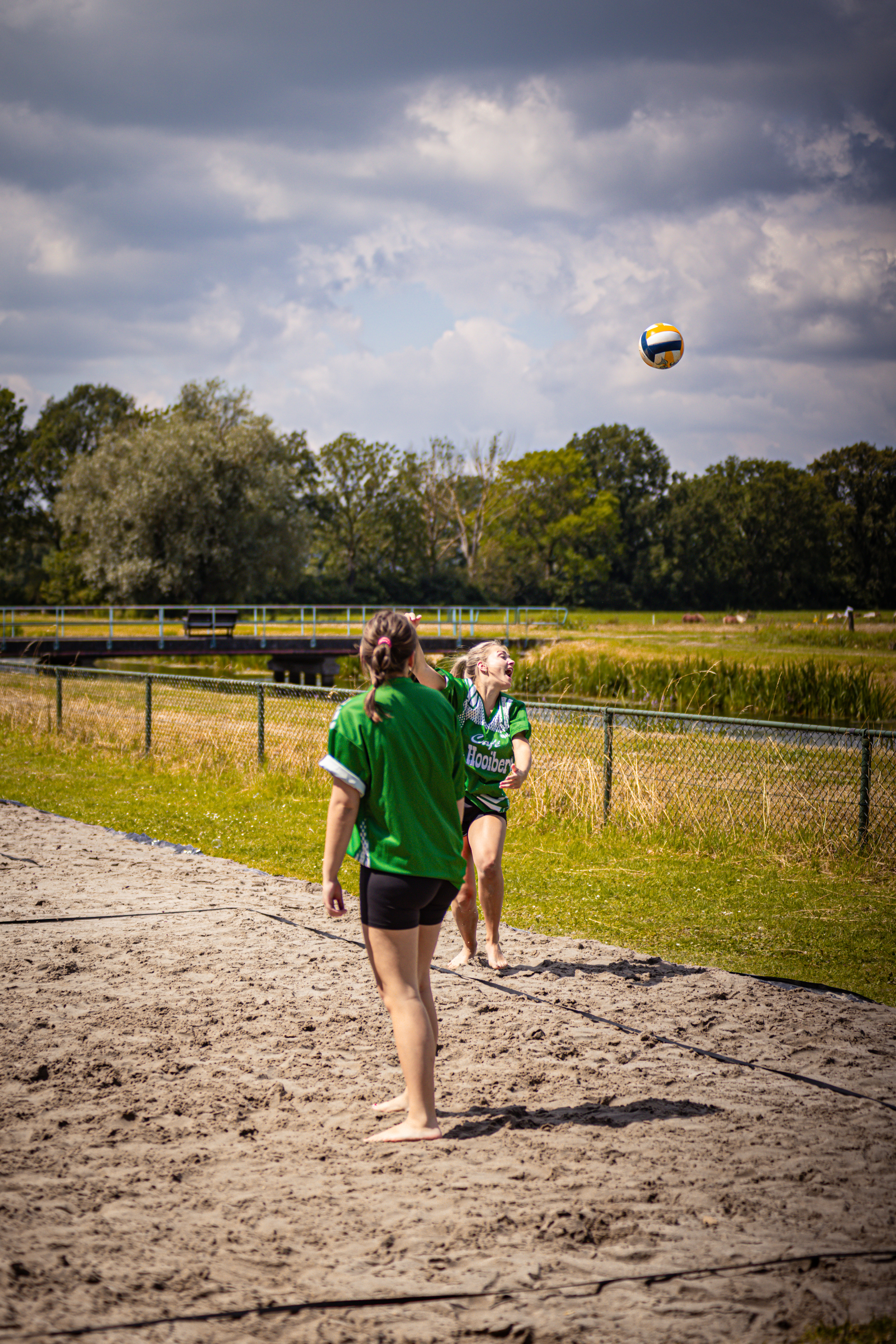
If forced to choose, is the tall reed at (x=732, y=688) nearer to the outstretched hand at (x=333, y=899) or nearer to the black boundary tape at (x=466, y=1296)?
the outstretched hand at (x=333, y=899)

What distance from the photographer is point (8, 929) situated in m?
5.94

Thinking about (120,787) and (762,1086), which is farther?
(120,787)

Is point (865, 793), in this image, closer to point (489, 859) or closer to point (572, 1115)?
point (489, 859)

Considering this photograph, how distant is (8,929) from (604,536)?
254ft

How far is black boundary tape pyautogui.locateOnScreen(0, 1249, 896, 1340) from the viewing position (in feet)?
7.80

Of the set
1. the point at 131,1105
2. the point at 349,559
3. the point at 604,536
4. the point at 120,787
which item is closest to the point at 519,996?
the point at 131,1105

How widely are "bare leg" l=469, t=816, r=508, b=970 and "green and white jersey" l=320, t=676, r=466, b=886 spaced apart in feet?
6.22

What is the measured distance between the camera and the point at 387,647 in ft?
10.7

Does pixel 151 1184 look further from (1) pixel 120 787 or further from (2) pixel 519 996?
(1) pixel 120 787

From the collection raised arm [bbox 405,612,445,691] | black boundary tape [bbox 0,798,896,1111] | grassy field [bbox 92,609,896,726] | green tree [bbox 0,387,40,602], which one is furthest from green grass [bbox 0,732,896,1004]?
green tree [bbox 0,387,40,602]

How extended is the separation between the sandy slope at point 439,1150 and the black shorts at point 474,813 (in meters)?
0.82

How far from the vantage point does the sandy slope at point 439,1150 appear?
2549mm

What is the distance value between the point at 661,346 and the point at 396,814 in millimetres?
10433

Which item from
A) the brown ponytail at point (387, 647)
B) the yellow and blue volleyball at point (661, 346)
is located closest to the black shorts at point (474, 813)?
the brown ponytail at point (387, 647)
